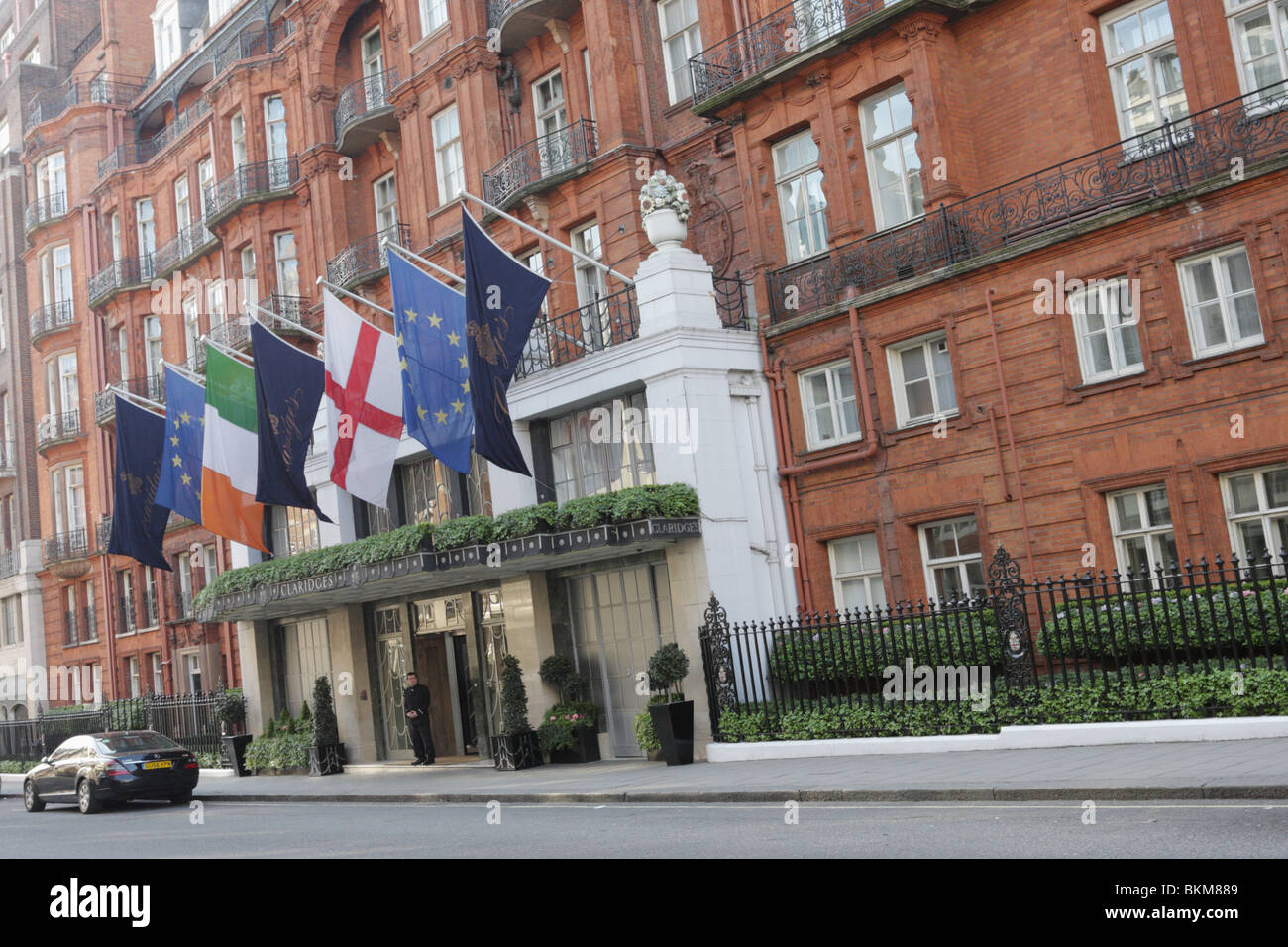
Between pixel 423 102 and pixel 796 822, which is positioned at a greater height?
pixel 423 102

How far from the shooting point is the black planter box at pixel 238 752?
95.8 feet

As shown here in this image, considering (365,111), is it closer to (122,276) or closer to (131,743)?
(122,276)

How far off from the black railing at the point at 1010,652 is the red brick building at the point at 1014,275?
44.8 inches

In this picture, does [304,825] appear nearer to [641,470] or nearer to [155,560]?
[641,470]

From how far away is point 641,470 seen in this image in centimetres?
2212

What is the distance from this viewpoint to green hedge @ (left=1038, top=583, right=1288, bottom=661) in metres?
13.8

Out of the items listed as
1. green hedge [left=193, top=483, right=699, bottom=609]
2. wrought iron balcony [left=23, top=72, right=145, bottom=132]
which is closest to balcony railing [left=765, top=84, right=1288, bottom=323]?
green hedge [left=193, top=483, right=699, bottom=609]

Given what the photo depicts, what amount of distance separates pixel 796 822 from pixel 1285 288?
9.52 m

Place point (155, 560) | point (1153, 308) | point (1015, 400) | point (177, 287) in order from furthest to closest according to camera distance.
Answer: point (177, 287) → point (155, 560) → point (1015, 400) → point (1153, 308)

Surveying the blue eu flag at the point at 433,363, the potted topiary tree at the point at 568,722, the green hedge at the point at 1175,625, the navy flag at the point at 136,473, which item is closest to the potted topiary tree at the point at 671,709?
the potted topiary tree at the point at 568,722

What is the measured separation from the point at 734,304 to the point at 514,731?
8267 millimetres

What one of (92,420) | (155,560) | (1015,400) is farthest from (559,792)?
(92,420)

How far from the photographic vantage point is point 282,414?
2352cm

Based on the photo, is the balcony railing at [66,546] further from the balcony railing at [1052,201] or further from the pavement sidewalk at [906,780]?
the balcony railing at [1052,201]
